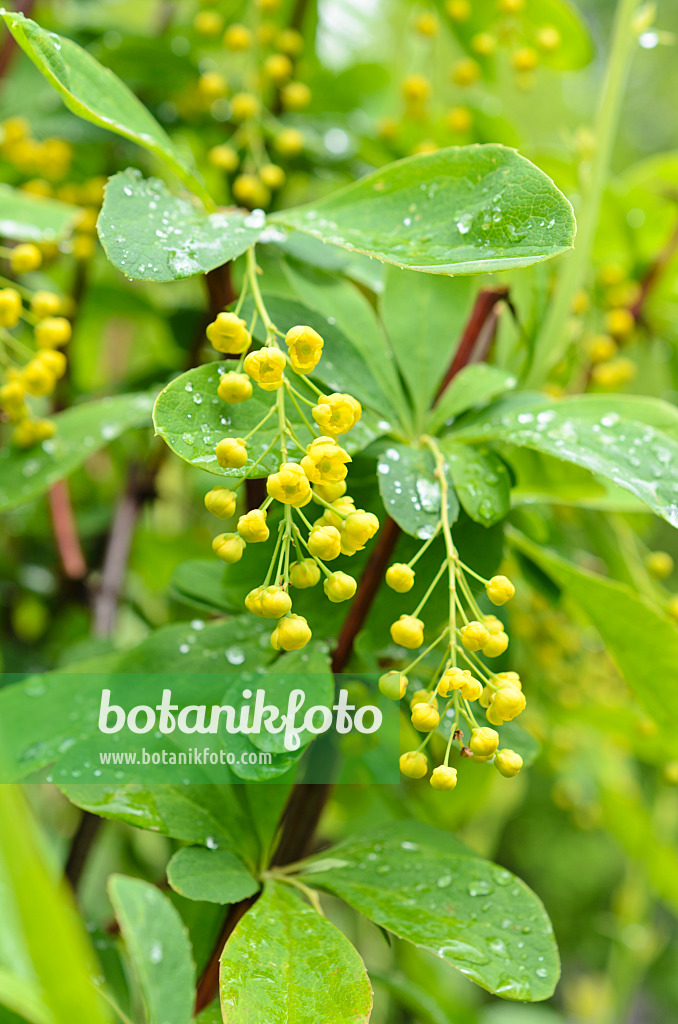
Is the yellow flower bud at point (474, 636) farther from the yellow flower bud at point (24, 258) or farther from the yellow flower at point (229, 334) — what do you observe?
the yellow flower bud at point (24, 258)

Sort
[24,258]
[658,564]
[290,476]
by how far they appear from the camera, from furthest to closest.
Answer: [658,564] < [24,258] < [290,476]

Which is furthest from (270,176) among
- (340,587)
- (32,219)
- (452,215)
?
(340,587)

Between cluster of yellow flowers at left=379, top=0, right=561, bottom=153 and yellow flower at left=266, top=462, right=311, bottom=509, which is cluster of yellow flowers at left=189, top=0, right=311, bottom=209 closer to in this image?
cluster of yellow flowers at left=379, top=0, right=561, bottom=153

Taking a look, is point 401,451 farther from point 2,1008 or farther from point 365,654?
point 2,1008

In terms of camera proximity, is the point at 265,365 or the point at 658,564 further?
the point at 658,564

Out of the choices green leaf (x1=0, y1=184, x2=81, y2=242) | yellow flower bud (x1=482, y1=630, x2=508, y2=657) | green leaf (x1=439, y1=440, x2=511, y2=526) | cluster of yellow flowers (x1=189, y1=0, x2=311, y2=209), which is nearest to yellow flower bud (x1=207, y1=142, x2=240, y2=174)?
cluster of yellow flowers (x1=189, y1=0, x2=311, y2=209)

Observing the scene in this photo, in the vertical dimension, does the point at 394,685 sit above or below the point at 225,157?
below

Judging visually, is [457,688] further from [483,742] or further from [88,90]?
[88,90]

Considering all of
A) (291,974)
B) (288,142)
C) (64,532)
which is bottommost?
(64,532)
